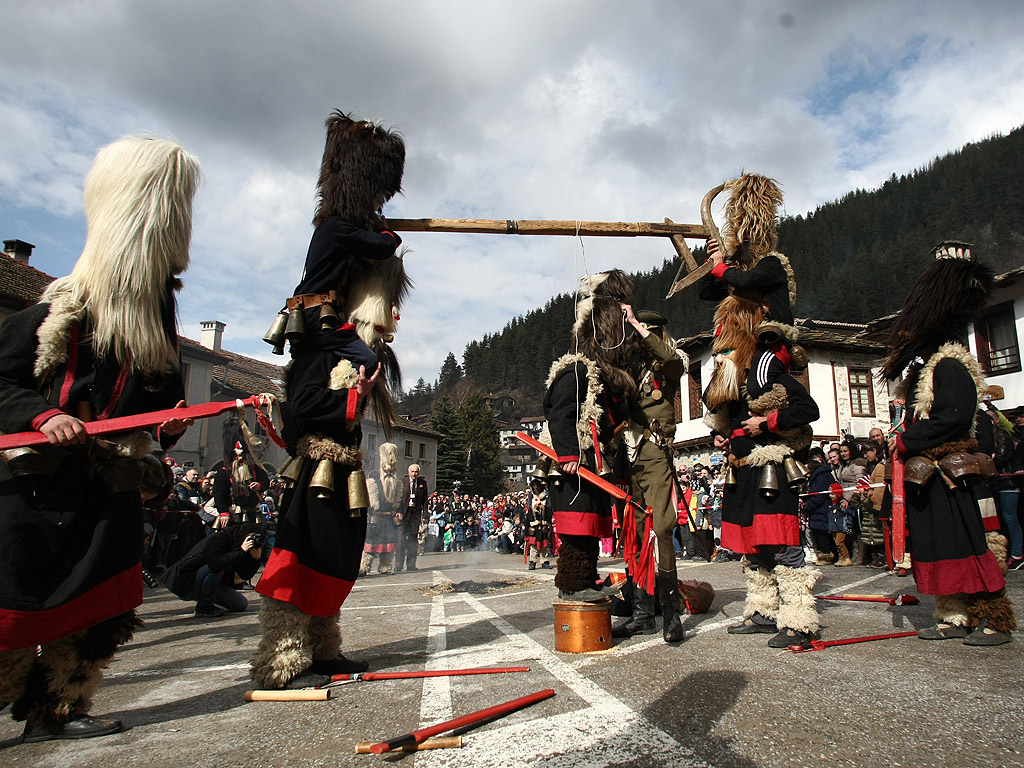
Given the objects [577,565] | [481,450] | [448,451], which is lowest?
[577,565]

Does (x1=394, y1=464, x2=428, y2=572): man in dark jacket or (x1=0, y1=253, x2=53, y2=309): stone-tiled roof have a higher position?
(x1=0, y1=253, x2=53, y2=309): stone-tiled roof

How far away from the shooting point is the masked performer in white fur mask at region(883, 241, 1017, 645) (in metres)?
3.68

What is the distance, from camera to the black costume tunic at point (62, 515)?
2.26 metres

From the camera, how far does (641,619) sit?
4324 mm

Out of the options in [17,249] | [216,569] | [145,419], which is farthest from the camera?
[17,249]

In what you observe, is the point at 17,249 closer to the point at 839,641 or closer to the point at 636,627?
the point at 636,627

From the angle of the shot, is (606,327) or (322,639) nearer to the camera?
(322,639)

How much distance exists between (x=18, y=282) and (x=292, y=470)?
80.9ft

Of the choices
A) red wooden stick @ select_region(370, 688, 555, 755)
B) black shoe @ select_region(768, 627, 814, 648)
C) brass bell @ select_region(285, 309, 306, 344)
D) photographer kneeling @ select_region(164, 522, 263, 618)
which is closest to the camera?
red wooden stick @ select_region(370, 688, 555, 755)

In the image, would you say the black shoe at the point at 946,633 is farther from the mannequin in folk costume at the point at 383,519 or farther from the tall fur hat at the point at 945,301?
the mannequin in folk costume at the point at 383,519

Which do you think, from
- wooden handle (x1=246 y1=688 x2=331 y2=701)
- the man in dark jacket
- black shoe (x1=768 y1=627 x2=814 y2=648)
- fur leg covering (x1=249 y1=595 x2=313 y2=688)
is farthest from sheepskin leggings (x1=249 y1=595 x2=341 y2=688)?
the man in dark jacket

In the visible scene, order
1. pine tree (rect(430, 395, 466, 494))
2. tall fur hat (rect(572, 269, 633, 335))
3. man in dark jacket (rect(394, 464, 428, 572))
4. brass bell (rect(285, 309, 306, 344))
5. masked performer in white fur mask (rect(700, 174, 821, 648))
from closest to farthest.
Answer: brass bell (rect(285, 309, 306, 344))
masked performer in white fur mask (rect(700, 174, 821, 648))
tall fur hat (rect(572, 269, 633, 335))
man in dark jacket (rect(394, 464, 428, 572))
pine tree (rect(430, 395, 466, 494))

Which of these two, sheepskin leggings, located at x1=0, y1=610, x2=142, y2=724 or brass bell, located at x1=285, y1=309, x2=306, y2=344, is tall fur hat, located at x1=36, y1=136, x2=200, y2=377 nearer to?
brass bell, located at x1=285, y1=309, x2=306, y2=344

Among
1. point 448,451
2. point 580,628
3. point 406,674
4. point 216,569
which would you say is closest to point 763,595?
point 580,628
